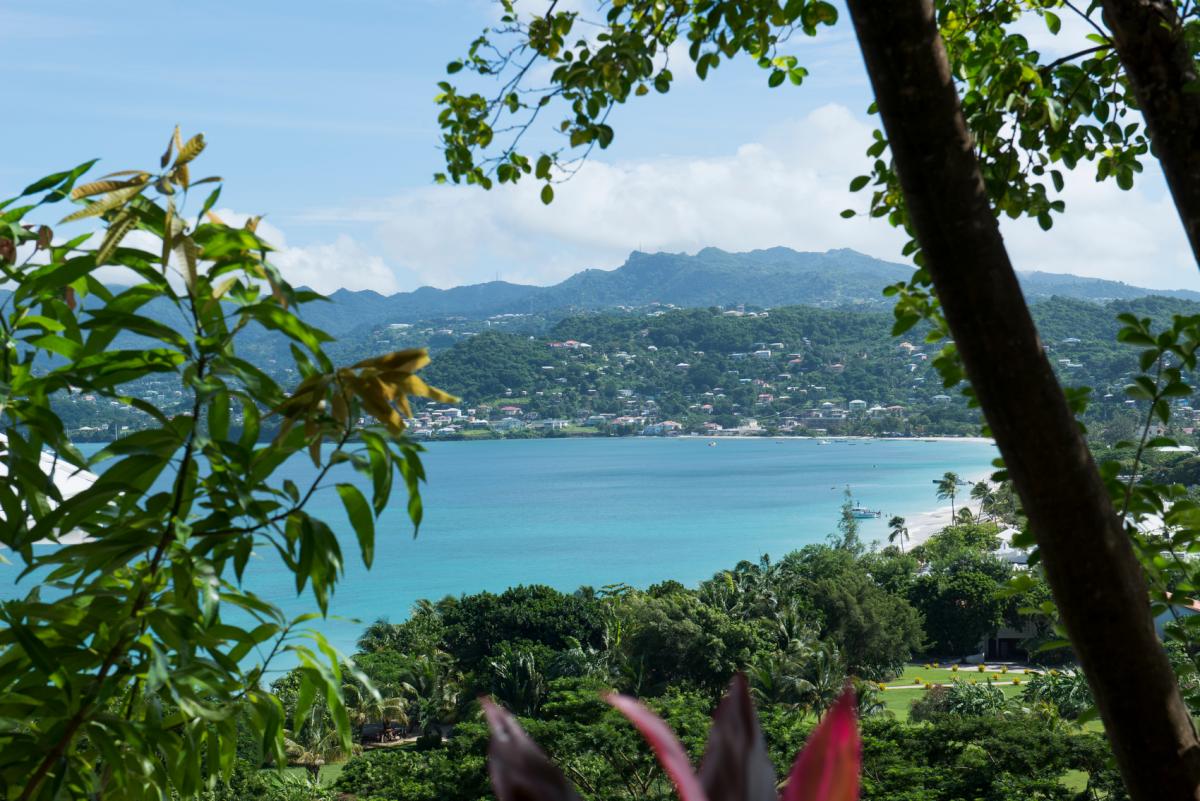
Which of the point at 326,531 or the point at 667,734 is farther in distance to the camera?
the point at 326,531

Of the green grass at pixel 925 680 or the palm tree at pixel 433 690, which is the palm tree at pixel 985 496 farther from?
the palm tree at pixel 433 690

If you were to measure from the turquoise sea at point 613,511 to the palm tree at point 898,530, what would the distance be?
13.9ft

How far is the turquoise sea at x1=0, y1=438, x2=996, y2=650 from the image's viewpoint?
5397 cm

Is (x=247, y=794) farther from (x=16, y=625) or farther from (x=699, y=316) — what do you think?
(x=699, y=316)

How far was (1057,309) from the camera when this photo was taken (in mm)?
92625

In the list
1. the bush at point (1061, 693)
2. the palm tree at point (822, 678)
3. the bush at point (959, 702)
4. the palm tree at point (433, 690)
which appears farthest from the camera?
the palm tree at point (433, 690)

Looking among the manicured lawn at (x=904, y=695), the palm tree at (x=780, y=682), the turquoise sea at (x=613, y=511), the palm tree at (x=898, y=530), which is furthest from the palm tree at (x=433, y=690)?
the palm tree at (x=898, y=530)

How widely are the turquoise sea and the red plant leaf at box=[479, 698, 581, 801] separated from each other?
Answer: 110ft

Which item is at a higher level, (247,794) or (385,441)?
(385,441)

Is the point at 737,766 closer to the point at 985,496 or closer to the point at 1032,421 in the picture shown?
the point at 1032,421

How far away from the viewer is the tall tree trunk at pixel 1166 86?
0.97 meters

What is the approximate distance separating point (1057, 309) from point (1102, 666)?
3971 inches

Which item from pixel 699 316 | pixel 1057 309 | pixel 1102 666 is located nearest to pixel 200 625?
pixel 1102 666

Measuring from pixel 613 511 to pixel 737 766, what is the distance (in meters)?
73.5
